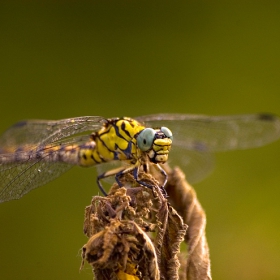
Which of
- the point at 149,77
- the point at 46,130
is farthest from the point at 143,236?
the point at 149,77

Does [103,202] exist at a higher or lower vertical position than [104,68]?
lower

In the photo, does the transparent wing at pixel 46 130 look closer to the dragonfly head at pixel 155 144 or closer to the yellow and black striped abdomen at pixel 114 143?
the yellow and black striped abdomen at pixel 114 143

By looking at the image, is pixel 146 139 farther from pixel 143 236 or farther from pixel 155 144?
pixel 143 236

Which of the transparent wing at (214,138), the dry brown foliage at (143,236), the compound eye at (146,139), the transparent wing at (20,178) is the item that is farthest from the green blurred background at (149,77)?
the dry brown foliage at (143,236)

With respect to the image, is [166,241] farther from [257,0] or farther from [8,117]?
[257,0]

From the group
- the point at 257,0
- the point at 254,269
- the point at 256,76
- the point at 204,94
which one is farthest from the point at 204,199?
the point at 257,0

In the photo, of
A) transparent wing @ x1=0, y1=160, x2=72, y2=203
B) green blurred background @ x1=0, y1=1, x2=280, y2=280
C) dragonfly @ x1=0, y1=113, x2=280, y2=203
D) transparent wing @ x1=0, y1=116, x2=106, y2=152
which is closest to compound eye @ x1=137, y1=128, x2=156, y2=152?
dragonfly @ x1=0, y1=113, x2=280, y2=203

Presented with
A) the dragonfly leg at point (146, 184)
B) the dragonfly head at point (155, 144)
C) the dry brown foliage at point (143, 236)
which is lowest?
the dry brown foliage at point (143, 236)
